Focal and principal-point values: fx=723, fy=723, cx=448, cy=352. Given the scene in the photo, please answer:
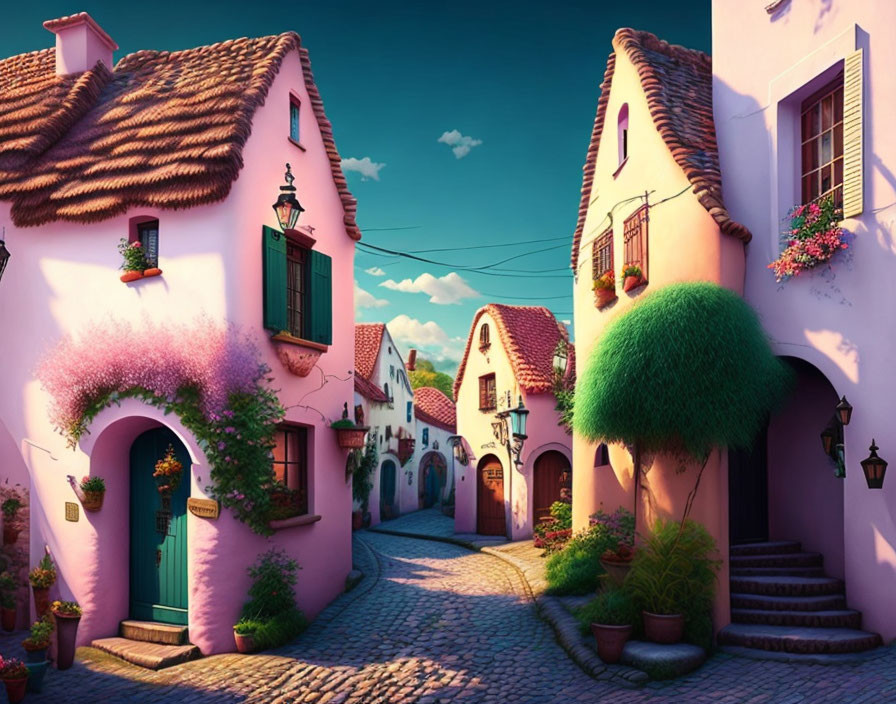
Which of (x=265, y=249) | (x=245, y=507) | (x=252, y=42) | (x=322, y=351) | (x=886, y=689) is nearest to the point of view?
(x=886, y=689)

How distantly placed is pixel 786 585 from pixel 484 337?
1432 centimetres

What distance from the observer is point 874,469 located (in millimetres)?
7512

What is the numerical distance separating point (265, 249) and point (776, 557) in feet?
26.4

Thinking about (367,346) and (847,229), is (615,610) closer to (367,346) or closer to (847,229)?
(847,229)

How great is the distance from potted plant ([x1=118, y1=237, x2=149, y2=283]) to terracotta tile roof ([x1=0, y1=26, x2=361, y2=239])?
590mm

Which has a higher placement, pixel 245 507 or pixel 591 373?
pixel 591 373

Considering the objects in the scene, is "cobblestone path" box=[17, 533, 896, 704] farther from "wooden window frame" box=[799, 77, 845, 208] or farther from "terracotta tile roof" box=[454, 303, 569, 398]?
"terracotta tile roof" box=[454, 303, 569, 398]

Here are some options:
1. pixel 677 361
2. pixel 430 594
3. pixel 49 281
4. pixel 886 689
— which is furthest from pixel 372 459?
pixel 886 689

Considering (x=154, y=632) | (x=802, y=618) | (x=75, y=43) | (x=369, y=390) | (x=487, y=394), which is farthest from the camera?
(x=369, y=390)

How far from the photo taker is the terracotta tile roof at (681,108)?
930 centimetres

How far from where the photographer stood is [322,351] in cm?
1106

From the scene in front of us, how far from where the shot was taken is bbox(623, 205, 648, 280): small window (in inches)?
409

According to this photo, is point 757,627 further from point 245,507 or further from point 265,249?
point 265,249

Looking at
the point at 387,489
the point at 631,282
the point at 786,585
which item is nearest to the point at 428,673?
the point at 786,585
